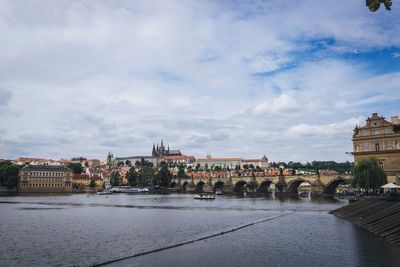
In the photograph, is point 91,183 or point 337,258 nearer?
point 337,258

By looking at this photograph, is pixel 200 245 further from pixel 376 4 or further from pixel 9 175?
pixel 9 175

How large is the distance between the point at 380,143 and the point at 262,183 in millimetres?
66422

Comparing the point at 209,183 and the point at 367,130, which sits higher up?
the point at 367,130

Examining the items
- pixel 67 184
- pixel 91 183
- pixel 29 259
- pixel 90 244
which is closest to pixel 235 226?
pixel 90 244

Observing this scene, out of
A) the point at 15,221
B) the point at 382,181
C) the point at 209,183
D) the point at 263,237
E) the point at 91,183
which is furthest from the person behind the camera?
the point at 91,183

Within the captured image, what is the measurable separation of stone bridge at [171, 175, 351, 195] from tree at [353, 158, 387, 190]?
28100 millimetres

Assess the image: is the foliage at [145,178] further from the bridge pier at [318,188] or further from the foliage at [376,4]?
Answer: the foliage at [376,4]

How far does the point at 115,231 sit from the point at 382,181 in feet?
157

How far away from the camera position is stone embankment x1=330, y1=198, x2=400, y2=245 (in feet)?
95.4

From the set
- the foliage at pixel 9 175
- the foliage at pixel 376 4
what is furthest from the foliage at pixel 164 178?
the foliage at pixel 376 4

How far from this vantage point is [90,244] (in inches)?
1078

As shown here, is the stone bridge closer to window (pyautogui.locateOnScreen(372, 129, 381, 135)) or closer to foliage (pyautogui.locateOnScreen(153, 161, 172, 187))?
foliage (pyautogui.locateOnScreen(153, 161, 172, 187))

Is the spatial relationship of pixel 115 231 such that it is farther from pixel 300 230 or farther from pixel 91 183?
pixel 91 183

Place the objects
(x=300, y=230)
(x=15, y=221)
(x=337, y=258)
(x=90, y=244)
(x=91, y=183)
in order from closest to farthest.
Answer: (x=337, y=258)
(x=90, y=244)
(x=300, y=230)
(x=15, y=221)
(x=91, y=183)
